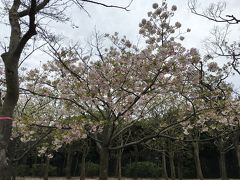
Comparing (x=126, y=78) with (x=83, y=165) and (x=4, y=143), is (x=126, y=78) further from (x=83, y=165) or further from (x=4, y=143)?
(x=83, y=165)

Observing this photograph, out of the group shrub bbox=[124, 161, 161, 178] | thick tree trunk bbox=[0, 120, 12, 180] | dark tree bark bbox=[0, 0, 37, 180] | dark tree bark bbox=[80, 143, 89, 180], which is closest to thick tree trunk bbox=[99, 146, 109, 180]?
dark tree bark bbox=[0, 0, 37, 180]

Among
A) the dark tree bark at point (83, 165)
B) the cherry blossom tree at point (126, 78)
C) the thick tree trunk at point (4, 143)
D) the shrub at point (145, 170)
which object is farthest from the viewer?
the shrub at point (145, 170)

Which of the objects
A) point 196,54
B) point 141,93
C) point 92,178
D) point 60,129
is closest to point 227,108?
point 196,54

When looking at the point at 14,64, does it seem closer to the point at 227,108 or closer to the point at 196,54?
the point at 196,54

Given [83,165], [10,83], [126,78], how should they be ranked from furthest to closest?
[83,165]
[126,78]
[10,83]

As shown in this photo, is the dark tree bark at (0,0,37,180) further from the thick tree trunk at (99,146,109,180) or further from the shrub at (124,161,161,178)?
the shrub at (124,161,161,178)

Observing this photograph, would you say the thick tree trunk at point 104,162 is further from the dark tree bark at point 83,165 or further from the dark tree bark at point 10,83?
the dark tree bark at point 83,165

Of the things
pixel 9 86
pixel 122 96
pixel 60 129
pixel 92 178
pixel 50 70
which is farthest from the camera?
pixel 92 178

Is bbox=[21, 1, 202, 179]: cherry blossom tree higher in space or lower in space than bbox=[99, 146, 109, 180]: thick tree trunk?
higher

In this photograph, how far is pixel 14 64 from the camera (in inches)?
218

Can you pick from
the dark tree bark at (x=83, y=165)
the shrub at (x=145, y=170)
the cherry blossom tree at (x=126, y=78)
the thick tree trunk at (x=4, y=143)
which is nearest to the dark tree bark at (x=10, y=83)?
the thick tree trunk at (x=4, y=143)

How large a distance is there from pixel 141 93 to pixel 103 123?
1278 mm

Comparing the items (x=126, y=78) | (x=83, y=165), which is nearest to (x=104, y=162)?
(x=126, y=78)

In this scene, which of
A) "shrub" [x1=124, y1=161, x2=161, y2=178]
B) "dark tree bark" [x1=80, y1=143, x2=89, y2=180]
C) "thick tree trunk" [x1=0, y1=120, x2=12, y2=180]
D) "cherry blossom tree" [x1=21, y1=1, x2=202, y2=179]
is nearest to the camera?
"thick tree trunk" [x1=0, y1=120, x2=12, y2=180]
